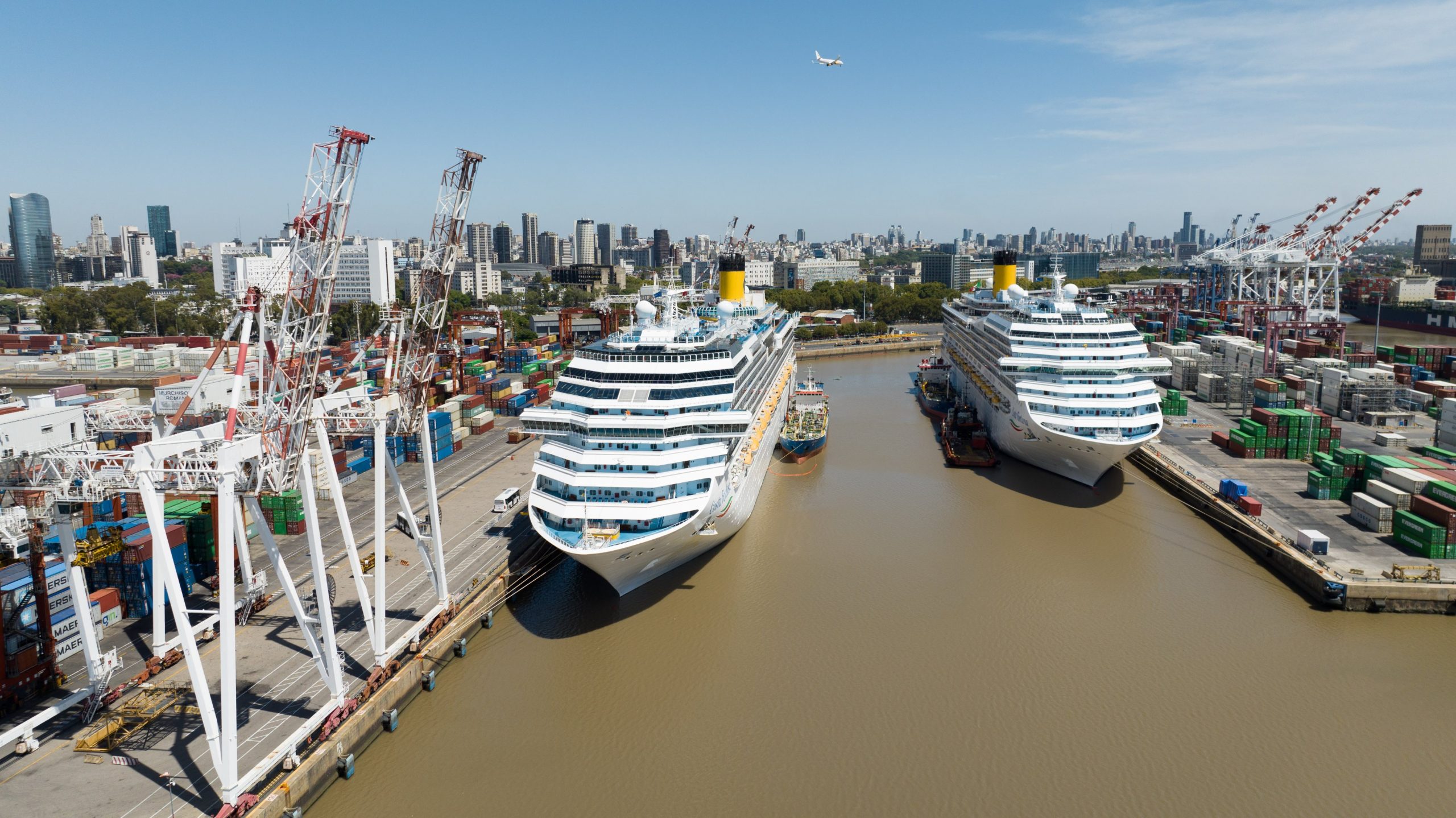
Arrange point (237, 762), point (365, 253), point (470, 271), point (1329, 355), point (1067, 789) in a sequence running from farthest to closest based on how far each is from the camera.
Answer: point (470, 271) → point (365, 253) → point (1329, 355) → point (1067, 789) → point (237, 762)

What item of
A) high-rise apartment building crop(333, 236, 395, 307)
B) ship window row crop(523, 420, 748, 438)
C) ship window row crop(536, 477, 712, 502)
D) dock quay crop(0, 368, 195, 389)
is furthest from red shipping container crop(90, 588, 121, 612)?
high-rise apartment building crop(333, 236, 395, 307)

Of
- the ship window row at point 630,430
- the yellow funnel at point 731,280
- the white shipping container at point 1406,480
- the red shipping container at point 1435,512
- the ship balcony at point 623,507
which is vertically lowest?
the red shipping container at point 1435,512

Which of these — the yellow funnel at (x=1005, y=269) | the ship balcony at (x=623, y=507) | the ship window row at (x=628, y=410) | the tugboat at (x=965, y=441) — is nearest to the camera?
the ship balcony at (x=623, y=507)

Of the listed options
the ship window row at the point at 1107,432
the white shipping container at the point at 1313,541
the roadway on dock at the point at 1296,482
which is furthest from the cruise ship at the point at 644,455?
the roadway on dock at the point at 1296,482

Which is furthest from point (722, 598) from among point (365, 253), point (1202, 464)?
point (365, 253)

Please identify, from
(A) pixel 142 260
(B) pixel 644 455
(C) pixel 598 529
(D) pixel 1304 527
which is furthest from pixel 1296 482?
(A) pixel 142 260

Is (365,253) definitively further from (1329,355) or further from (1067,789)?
(1067,789)

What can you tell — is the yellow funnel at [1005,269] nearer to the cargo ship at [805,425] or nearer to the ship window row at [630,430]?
the cargo ship at [805,425]
